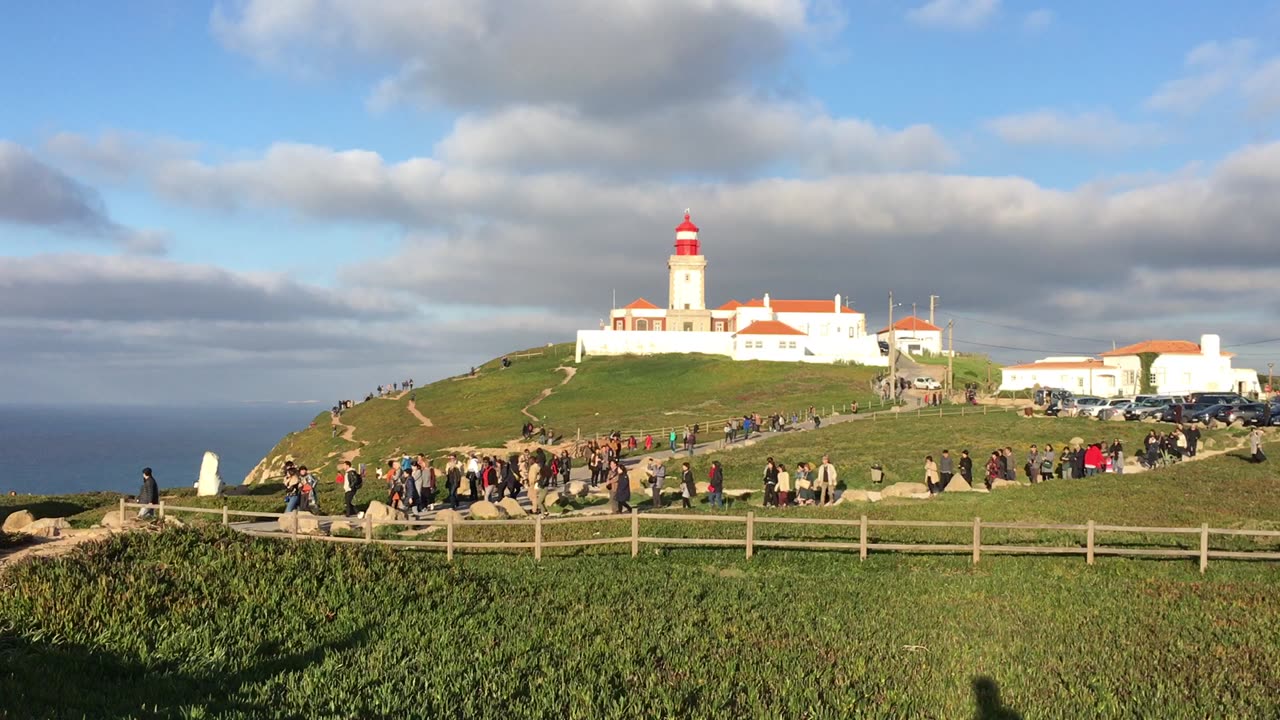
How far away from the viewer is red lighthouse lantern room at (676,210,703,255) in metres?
126

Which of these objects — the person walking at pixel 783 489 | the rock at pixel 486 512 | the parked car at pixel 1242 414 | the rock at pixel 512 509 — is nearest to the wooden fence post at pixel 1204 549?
the person walking at pixel 783 489

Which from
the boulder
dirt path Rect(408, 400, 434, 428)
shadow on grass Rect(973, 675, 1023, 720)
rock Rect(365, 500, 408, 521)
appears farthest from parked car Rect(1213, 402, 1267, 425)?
Answer: dirt path Rect(408, 400, 434, 428)

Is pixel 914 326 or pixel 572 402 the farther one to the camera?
pixel 914 326

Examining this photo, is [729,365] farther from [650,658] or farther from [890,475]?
[650,658]

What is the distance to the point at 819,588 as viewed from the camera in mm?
16781

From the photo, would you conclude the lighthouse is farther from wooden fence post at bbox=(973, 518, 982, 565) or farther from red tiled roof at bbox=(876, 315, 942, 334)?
wooden fence post at bbox=(973, 518, 982, 565)

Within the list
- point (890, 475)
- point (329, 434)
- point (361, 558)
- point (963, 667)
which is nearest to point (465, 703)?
point (963, 667)

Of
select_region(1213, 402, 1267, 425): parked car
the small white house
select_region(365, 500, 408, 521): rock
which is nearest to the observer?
select_region(365, 500, 408, 521): rock

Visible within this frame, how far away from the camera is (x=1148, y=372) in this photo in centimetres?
8900

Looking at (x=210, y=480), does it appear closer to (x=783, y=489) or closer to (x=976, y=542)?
(x=783, y=489)

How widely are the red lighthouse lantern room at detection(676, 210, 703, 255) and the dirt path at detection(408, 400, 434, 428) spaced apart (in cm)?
4430

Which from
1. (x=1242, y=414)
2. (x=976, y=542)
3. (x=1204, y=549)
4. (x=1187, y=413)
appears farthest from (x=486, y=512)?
(x=1242, y=414)

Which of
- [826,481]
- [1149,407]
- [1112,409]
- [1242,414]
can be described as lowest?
[826,481]

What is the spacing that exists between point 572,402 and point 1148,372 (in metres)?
55.4
